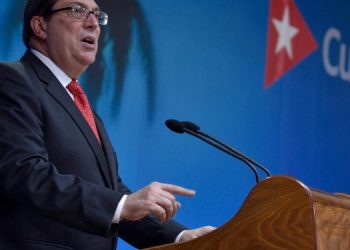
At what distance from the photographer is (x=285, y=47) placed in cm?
439

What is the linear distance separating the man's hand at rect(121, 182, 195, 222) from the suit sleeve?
0.33ft

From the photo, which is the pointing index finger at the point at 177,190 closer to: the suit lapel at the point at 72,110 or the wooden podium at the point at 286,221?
the wooden podium at the point at 286,221

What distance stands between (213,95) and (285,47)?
2.10ft

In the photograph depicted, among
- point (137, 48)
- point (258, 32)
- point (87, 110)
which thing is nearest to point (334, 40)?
point (258, 32)

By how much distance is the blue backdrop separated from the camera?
11.8ft

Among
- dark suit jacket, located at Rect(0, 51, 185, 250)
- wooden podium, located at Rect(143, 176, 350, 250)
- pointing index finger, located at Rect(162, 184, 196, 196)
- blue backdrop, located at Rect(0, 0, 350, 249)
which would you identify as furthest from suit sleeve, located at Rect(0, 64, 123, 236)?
blue backdrop, located at Rect(0, 0, 350, 249)

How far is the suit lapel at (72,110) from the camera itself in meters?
2.28

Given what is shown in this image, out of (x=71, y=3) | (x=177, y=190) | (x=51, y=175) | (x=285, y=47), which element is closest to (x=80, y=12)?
(x=71, y=3)

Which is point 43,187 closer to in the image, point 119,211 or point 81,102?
point 119,211

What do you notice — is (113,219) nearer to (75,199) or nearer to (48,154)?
(75,199)

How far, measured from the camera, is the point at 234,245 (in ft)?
5.82

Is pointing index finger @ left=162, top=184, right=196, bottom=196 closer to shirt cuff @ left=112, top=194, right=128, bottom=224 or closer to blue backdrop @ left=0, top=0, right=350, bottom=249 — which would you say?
shirt cuff @ left=112, top=194, right=128, bottom=224

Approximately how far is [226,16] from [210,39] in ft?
0.63

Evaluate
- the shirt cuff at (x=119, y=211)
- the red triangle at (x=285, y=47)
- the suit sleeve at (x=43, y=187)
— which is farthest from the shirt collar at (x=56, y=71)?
the red triangle at (x=285, y=47)
